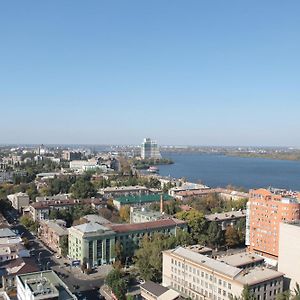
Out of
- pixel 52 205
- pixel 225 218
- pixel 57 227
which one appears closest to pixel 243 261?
pixel 225 218

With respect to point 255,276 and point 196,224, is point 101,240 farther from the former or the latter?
point 255,276

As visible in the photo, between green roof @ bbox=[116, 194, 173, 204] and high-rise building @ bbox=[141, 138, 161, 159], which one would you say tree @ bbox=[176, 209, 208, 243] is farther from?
high-rise building @ bbox=[141, 138, 161, 159]

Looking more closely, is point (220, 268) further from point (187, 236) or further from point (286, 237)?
point (187, 236)

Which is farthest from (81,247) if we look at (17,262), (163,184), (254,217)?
(163,184)

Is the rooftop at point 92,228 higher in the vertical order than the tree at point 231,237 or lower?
higher

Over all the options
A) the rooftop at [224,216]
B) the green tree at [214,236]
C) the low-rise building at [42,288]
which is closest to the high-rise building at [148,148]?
the rooftop at [224,216]

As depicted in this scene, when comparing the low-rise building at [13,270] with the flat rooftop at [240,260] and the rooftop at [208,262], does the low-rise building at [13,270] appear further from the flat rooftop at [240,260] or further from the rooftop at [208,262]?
the flat rooftop at [240,260]

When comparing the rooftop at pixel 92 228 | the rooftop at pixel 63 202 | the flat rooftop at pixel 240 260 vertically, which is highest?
the rooftop at pixel 92 228
